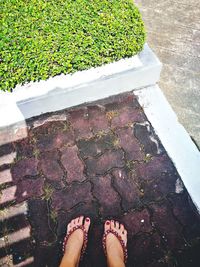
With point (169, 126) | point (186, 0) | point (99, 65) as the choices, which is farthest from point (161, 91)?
point (186, 0)

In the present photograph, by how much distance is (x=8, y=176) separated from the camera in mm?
3799

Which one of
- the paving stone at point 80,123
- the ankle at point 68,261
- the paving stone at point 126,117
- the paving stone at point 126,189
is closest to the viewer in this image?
the ankle at point 68,261

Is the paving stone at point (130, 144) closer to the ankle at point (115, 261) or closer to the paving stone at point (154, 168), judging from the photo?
the paving stone at point (154, 168)

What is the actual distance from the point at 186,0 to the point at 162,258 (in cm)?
443

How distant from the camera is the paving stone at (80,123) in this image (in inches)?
162

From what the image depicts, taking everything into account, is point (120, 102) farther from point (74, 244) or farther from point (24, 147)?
point (74, 244)

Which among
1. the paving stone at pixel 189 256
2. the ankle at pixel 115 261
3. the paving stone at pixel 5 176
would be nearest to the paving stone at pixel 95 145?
the paving stone at pixel 5 176

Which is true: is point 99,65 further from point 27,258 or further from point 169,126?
point 27,258

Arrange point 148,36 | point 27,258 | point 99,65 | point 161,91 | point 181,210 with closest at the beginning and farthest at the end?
point 27,258 < point 181,210 < point 99,65 < point 161,91 < point 148,36

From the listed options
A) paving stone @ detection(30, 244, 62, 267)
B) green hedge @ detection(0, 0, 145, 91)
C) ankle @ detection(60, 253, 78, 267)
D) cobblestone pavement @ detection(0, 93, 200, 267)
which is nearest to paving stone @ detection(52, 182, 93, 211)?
cobblestone pavement @ detection(0, 93, 200, 267)

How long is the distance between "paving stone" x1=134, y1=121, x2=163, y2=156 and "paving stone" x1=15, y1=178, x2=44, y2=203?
140cm

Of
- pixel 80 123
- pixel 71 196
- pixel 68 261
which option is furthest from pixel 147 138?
pixel 68 261

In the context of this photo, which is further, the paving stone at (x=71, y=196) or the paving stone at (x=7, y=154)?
the paving stone at (x=7, y=154)

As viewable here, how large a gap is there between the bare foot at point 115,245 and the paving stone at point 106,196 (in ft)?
0.46
